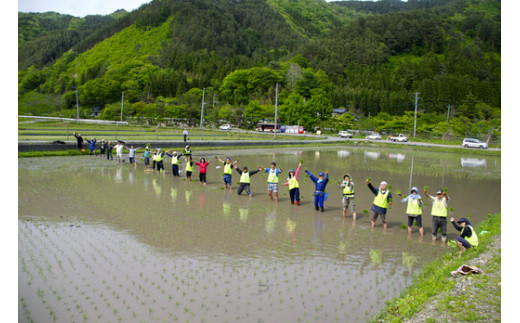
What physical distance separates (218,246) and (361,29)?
185653 millimetres

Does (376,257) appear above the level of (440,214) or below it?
below

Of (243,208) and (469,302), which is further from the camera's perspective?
(243,208)

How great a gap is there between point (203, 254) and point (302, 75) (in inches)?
4755

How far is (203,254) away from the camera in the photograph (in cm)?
941

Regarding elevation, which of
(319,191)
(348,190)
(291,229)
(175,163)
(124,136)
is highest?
(124,136)

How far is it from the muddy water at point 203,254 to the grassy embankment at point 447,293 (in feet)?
1.02

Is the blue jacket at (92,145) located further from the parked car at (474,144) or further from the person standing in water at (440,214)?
the parked car at (474,144)

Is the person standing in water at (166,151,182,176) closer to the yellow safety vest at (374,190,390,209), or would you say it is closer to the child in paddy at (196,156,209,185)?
the child in paddy at (196,156,209,185)

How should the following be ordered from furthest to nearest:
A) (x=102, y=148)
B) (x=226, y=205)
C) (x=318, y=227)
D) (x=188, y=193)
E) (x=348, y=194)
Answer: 1. (x=102, y=148)
2. (x=188, y=193)
3. (x=226, y=205)
4. (x=348, y=194)
5. (x=318, y=227)

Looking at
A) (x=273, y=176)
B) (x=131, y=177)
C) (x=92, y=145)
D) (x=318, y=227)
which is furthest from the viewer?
(x=92, y=145)

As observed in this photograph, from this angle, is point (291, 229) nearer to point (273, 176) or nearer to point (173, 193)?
point (273, 176)

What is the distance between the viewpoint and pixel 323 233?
11.5 meters

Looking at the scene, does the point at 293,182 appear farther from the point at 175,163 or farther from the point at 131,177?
the point at 131,177

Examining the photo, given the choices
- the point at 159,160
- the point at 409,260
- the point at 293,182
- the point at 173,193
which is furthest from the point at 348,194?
the point at 159,160
